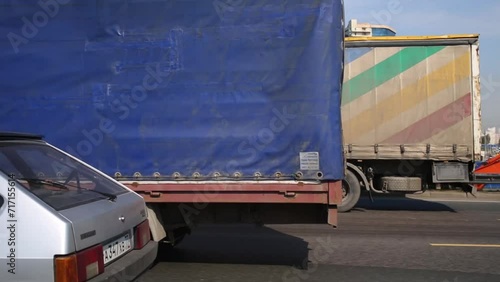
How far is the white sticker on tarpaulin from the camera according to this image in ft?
17.0

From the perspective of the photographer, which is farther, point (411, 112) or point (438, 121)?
point (411, 112)

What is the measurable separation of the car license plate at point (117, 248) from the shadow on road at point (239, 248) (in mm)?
2795

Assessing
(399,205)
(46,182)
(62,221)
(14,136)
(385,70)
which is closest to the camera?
(62,221)

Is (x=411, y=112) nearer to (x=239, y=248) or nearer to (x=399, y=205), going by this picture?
(x=399, y=205)

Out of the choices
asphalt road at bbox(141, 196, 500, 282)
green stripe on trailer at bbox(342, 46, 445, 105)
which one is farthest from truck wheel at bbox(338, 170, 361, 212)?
green stripe on trailer at bbox(342, 46, 445, 105)

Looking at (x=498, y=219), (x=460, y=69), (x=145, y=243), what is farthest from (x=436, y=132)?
(x=145, y=243)

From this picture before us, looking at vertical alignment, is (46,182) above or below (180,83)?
below

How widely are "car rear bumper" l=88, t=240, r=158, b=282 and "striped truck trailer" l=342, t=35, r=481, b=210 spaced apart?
7821 millimetres

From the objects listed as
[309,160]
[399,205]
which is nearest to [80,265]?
[309,160]

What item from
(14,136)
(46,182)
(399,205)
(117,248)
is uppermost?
(14,136)

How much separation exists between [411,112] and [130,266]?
345 inches

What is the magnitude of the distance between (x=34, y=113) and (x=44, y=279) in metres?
3.06

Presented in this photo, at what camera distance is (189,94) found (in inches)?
210

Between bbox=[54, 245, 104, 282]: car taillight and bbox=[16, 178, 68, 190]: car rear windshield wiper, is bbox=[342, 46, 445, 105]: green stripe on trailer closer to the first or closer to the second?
bbox=[16, 178, 68, 190]: car rear windshield wiper
